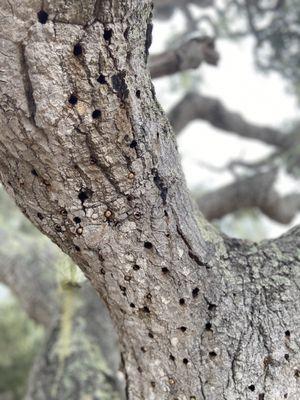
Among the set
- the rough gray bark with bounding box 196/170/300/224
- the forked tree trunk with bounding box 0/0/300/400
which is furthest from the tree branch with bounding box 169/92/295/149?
the forked tree trunk with bounding box 0/0/300/400

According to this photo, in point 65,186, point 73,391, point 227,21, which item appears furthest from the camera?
point 227,21

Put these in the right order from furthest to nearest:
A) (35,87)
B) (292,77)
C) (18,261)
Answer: (292,77) < (18,261) < (35,87)

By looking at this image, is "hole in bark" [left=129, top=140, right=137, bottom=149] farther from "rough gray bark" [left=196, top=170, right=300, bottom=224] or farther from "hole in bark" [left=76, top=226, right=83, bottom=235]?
"rough gray bark" [left=196, top=170, right=300, bottom=224]

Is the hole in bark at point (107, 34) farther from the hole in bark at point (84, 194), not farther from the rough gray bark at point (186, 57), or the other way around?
the rough gray bark at point (186, 57)

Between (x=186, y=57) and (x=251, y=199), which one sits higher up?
(x=251, y=199)

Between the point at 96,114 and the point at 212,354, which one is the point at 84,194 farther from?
the point at 212,354

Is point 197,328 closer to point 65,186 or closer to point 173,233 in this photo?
point 173,233

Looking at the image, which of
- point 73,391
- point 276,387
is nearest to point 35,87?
point 276,387

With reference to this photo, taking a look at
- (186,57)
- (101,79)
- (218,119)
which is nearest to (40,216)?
(101,79)
